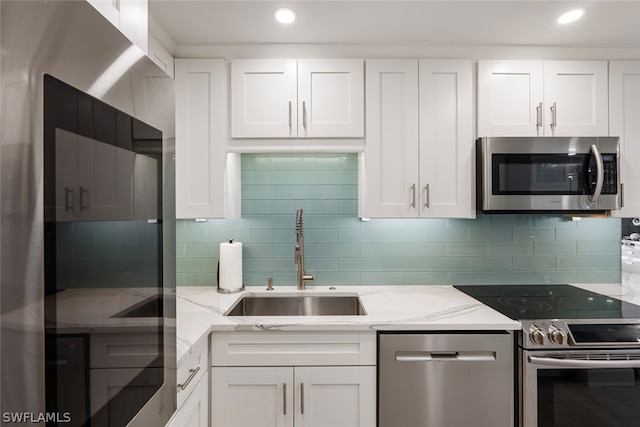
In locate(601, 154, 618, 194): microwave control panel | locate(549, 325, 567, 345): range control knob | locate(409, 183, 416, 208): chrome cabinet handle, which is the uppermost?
locate(601, 154, 618, 194): microwave control panel

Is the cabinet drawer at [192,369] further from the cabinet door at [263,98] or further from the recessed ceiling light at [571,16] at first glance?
the recessed ceiling light at [571,16]

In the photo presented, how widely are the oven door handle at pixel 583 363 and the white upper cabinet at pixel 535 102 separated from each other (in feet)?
3.73

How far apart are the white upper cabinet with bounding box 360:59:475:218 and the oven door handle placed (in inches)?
30.8

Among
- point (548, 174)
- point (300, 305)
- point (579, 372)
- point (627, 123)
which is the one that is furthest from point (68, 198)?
point (627, 123)

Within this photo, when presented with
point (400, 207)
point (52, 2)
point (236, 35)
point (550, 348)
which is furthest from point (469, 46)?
point (52, 2)

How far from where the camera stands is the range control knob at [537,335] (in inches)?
60.7

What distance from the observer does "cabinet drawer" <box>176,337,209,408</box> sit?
122 cm

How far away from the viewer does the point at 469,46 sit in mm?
1969

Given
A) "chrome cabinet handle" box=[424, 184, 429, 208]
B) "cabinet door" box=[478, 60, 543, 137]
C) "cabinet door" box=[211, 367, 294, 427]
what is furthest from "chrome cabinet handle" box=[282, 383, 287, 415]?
"cabinet door" box=[478, 60, 543, 137]

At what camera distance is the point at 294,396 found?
1.59 meters

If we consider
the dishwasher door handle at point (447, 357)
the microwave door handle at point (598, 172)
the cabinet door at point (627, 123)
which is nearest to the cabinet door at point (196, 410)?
the dishwasher door handle at point (447, 357)

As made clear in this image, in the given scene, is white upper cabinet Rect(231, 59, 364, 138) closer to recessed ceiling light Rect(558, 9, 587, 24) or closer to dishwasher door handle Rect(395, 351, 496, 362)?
Answer: recessed ceiling light Rect(558, 9, 587, 24)

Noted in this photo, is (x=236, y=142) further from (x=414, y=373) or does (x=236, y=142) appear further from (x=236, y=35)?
(x=414, y=373)

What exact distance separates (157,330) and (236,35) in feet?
5.51
